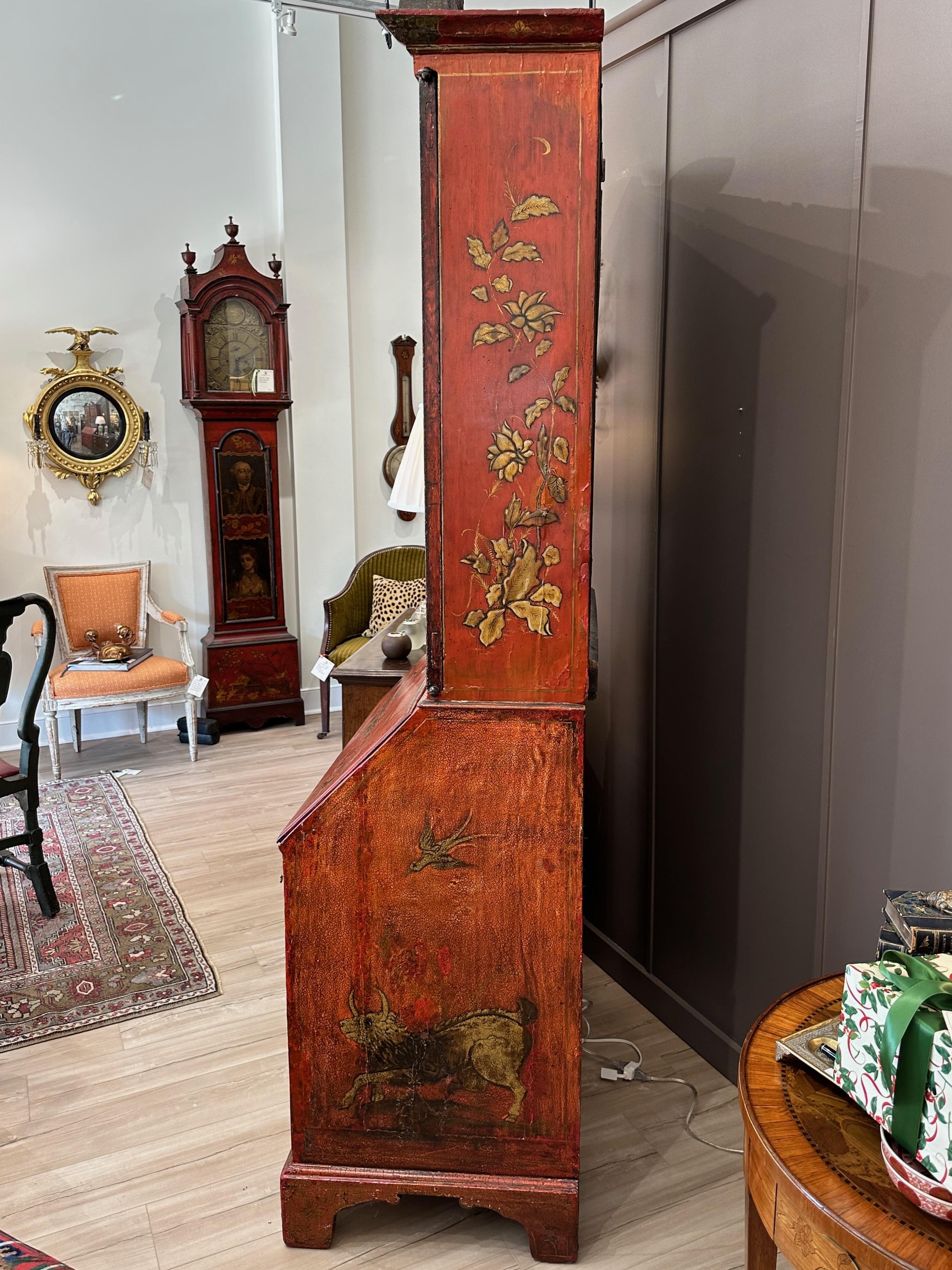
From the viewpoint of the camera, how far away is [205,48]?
5.47 m

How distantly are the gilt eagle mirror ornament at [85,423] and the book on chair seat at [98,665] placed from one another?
954 millimetres

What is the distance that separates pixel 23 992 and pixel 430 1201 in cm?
154

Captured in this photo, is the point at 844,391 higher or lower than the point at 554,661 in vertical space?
higher

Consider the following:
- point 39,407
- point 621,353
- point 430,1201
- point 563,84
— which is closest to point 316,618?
point 39,407

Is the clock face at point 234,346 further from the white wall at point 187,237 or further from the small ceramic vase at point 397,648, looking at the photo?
the small ceramic vase at point 397,648

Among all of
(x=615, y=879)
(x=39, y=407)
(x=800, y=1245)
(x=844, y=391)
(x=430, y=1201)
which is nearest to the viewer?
(x=800, y=1245)

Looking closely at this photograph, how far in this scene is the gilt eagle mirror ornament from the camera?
530 centimetres

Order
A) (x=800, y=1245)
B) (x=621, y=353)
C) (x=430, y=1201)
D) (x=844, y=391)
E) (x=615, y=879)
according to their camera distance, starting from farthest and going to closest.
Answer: (x=615, y=879) → (x=621, y=353) → (x=430, y=1201) → (x=844, y=391) → (x=800, y=1245)

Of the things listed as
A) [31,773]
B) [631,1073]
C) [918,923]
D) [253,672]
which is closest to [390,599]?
[253,672]

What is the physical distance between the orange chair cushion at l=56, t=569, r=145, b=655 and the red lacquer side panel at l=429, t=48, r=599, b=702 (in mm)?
4249

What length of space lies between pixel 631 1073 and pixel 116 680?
3533mm

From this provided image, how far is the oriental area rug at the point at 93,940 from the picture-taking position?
9.49 ft

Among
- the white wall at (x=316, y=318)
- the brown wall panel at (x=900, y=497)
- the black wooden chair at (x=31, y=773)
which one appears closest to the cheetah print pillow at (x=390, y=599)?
the white wall at (x=316, y=318)

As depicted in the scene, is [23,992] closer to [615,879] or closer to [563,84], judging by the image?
[615,879]
